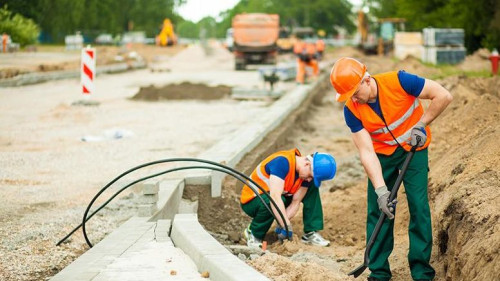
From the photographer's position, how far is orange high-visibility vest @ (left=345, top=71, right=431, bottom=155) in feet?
19.0

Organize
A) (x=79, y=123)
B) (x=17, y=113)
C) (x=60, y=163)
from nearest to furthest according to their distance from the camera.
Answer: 1. (x=60, y=163)
2. (x=79, y=123)
3. (x=17, y=113)

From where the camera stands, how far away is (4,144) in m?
12.3

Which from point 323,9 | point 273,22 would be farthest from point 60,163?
point 323,9

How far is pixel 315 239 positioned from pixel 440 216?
1.30 metres

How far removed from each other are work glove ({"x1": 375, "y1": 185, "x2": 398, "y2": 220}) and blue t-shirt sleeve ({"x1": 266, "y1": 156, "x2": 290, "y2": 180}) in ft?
5.36

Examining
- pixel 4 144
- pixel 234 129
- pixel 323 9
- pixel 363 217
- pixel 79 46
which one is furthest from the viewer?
pixel 323 9

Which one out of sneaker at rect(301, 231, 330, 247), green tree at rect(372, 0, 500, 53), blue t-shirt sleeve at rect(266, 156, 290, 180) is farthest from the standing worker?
green tree at rect(372, 0, 500, 53)

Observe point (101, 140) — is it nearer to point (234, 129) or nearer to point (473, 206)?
point (234, 129)

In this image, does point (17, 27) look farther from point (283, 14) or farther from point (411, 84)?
point (283, 14)

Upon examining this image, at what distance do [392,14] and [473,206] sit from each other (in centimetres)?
6164

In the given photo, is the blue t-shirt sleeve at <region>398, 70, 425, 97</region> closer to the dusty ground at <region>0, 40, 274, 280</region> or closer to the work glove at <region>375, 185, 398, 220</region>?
the work glove at <region>375, 185, 398, 220</region>

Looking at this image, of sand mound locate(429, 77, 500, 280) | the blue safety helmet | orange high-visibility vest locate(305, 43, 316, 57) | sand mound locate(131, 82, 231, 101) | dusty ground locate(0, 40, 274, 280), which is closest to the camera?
sand mound locate(429, 77, 500, 280)

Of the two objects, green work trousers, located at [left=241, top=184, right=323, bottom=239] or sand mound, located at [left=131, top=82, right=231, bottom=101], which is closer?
green work trousers, located at [left=241, top=184, right=323, bottom=239]

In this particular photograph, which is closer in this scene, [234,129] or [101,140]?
[101,140]
